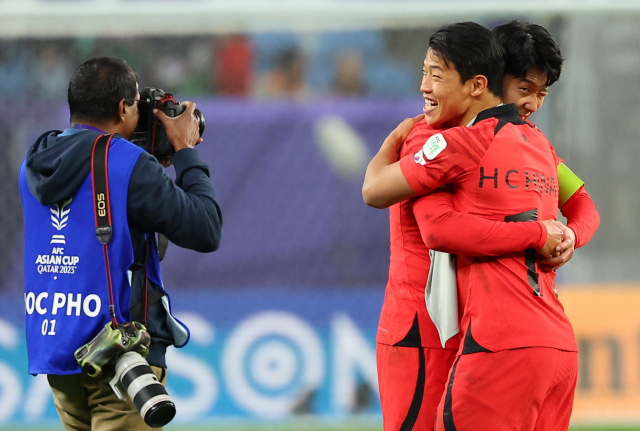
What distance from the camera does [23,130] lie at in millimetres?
5676

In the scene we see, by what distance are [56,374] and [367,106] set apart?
13.0 ft

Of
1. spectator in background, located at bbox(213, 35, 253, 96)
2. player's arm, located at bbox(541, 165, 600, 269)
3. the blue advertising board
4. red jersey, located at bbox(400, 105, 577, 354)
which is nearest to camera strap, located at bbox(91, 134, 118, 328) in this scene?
red jersey, located at bbox(400, 105, 577, 354)

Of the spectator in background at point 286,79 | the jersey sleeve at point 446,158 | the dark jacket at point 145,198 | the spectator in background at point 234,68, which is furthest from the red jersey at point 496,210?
the spectator in background at point 234,68

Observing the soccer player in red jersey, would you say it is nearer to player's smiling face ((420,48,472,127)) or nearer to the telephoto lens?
player's smiling face ((420,48,472,127))

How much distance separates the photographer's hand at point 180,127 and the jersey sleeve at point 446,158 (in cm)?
78

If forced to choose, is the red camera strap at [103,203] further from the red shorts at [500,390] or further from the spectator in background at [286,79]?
the spectator in background at [286,79]

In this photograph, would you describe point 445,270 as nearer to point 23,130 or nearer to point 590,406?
point 590,406

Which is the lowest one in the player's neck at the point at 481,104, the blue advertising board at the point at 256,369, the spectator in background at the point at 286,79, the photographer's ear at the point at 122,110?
the blue advertising board at the point at 256,369

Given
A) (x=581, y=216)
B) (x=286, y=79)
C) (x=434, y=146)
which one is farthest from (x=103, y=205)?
(x=286, y=79)

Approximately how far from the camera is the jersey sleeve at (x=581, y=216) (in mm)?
2127

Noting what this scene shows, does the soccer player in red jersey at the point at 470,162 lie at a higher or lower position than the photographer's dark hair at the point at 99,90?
lower

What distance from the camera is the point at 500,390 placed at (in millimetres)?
1835

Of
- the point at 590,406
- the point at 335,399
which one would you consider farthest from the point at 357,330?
the point at 590,406

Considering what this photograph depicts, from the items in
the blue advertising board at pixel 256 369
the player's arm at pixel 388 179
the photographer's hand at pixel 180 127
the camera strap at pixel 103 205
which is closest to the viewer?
the player's arm at pixel 388 179
